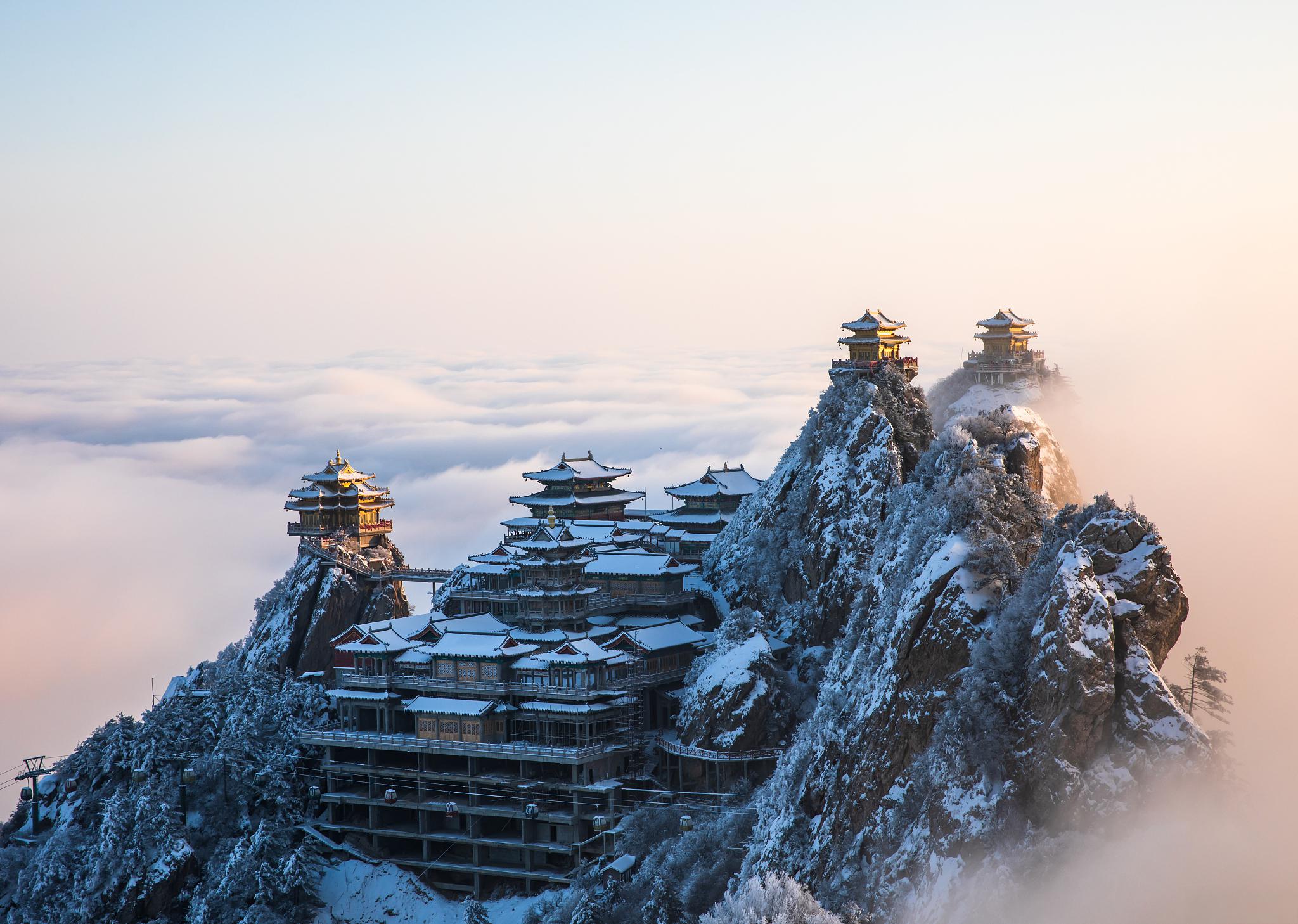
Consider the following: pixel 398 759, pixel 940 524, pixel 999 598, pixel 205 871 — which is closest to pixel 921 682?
pixel 999 598

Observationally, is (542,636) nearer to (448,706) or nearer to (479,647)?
(479,647)

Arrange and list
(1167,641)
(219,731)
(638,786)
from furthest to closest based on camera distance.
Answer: (219,731), (638,786), (1167,641)

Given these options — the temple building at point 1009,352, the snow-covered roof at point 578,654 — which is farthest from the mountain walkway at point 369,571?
the temple building at point 1009,352

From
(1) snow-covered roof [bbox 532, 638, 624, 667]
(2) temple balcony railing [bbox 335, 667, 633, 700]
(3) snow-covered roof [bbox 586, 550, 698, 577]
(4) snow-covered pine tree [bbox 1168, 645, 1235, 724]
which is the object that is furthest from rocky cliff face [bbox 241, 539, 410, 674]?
(4) snow-covered pine tree [bbox 1168, 645, 1235, 724]

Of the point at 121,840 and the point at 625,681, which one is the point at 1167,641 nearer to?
the point at 625,681

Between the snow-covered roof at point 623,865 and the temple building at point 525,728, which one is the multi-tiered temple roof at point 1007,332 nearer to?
the temple building at point 525,728

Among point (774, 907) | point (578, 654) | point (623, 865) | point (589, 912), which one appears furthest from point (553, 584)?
point (774, 907)
